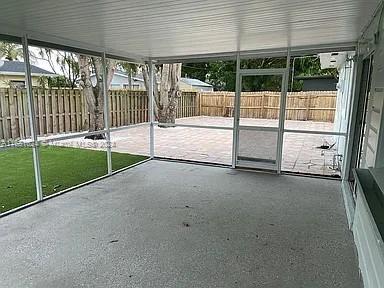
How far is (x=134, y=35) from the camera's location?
4062 mm

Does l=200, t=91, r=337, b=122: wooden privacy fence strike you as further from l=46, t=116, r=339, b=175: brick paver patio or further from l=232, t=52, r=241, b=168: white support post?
l=46, t=116, r=339, b=175: brick paver patio

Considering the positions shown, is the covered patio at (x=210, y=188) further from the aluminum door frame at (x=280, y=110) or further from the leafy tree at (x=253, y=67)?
the leafy tree at (x=253, y=67)

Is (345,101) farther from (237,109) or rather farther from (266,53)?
(237,109)

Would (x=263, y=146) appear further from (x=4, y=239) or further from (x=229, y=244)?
(x=4, y=239)

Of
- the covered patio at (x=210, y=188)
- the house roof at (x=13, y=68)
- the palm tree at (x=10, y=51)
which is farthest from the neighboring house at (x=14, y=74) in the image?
the covered patio at (x=210, y=188)

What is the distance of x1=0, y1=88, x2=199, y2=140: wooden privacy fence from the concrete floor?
3879mm

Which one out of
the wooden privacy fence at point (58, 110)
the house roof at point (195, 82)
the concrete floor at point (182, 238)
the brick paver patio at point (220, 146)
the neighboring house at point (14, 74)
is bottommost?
the concrete floor at point (182, 238)

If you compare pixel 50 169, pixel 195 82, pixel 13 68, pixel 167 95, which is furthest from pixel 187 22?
pixel 195 82

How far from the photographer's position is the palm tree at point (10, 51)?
10.2 m

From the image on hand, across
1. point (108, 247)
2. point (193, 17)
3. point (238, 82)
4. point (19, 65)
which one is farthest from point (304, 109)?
point (19, 65)

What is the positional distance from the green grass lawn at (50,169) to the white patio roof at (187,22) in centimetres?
219

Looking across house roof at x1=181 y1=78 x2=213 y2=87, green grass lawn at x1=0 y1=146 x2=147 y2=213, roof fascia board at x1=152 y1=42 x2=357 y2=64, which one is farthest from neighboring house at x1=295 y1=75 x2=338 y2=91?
house roof at x1=181 y1=78 x2=213 y2=87

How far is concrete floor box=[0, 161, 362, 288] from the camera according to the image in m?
2.38

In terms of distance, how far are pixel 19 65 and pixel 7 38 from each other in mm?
9055
